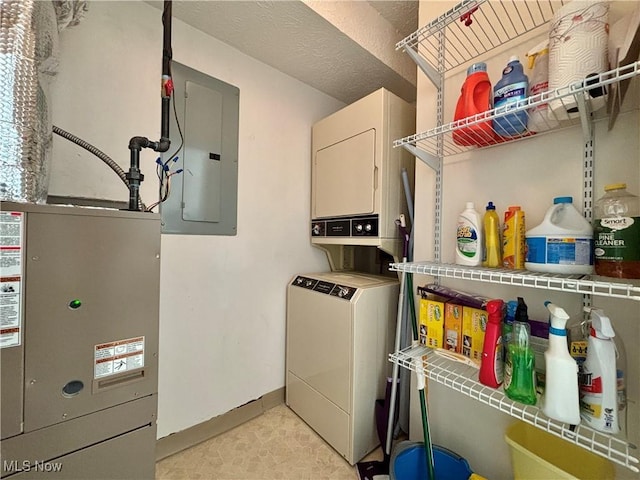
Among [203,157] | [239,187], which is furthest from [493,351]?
[203,157]

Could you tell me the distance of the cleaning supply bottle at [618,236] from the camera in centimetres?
68

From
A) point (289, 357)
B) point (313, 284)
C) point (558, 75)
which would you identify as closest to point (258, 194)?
point (313, 284)

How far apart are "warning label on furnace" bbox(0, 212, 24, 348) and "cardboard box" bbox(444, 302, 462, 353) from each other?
1.36 m

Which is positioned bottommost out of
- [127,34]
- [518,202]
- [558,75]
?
[518,202]

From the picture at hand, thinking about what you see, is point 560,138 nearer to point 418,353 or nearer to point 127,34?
point 418,353

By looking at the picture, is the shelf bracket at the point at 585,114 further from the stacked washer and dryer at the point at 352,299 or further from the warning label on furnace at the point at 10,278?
the warning label on furnace at the point at 10,278

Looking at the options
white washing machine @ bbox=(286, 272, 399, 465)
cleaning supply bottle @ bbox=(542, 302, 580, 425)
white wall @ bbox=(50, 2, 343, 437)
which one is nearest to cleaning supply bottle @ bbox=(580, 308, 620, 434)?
cleaning supply bottle @ bbox=(542, 302, 580, 425)

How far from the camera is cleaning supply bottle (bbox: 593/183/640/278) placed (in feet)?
2.24

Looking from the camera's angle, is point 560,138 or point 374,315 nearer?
point 560,138

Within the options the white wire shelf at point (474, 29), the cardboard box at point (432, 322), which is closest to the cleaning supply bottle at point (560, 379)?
the cardboard box at point (432, 322)

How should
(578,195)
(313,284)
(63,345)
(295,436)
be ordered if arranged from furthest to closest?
(313,284) → (295,436) → (578,195) → (63,345)

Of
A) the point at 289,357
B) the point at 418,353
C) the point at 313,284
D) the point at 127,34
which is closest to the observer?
the point at 418,353

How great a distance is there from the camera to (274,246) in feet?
6.34

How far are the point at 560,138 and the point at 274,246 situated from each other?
1.60 metres
